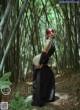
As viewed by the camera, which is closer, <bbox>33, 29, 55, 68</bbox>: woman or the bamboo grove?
<bbox>33, 29, 55, 68</bbox>: woman

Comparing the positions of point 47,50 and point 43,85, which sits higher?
point 47,50

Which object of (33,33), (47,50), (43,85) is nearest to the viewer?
(47,50)

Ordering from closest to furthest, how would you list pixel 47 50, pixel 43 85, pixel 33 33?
pixel 47 50 < pixel 43 85 < pixel 33 33

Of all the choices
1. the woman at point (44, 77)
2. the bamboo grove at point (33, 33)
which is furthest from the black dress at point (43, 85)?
the bamboo grove at point (33, 33)

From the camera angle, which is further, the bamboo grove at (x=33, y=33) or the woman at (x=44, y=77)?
the bamboo grove at (x=33, y=33)

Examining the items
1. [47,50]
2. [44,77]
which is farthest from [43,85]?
[47,50]

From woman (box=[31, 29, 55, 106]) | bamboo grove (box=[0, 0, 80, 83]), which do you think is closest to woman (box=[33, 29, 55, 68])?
woman (box=[31, 29, 55, 106])

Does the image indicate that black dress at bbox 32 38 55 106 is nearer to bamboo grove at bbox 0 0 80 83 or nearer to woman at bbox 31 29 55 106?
woman at bbox 31 29 55 106

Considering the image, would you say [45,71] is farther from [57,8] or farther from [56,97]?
[57,8]

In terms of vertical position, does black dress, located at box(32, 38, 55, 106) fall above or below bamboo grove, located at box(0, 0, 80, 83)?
below

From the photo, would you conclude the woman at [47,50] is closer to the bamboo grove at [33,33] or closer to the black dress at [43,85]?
the black dress at [43,85]

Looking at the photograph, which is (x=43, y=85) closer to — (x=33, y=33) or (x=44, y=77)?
(x=44, y=77)

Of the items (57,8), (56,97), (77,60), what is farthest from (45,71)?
(57,8)

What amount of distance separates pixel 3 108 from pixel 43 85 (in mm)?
2408
